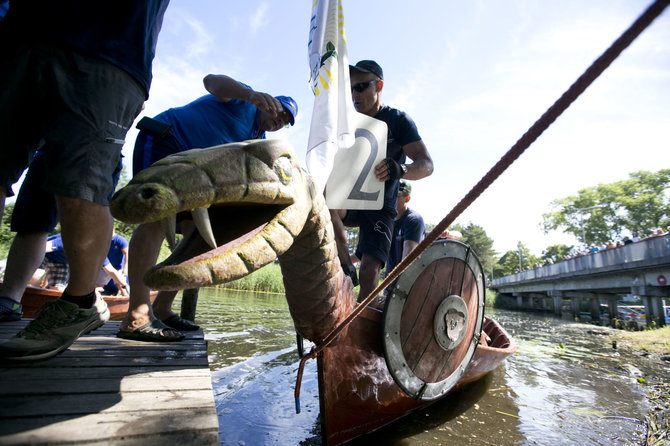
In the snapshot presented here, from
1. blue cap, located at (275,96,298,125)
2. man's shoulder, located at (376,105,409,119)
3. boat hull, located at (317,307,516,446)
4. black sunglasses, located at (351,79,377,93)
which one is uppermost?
black sunglasses, located at (351,79,377,93)

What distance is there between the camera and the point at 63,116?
1.61 m

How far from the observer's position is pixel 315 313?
1.91 metres

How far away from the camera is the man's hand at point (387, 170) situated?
2862 mm

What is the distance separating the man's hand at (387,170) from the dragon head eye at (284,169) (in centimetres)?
159

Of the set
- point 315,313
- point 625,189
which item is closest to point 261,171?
point 315,313

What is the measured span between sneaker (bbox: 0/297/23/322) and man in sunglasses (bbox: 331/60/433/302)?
238 cm

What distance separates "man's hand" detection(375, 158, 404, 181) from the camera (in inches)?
113

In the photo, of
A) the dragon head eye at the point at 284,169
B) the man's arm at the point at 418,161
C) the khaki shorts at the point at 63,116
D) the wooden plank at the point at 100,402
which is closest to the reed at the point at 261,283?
the man's arm at the point at 418,161

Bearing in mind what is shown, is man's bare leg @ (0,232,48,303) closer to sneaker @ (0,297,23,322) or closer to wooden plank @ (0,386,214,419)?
sneaker @ (0,297,23,322)

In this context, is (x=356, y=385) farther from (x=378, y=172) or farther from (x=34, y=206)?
(x=34, y=206)

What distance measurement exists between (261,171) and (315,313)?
0.99 meters

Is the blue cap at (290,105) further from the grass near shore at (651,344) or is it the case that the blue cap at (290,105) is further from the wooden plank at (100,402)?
the grass near shore at (651,344)

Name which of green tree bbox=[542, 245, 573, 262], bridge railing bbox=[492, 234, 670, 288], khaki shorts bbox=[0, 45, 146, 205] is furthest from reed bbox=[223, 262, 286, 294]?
green tree bbox=[542, 245, 573, 262]

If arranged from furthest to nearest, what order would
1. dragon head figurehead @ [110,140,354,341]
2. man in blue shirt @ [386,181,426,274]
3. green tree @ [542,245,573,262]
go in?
green tree @ [542,245,573,262] → man in blue shirt @ [386,181,426,274] → dragon head figurehead @ [110,140,354,341]
